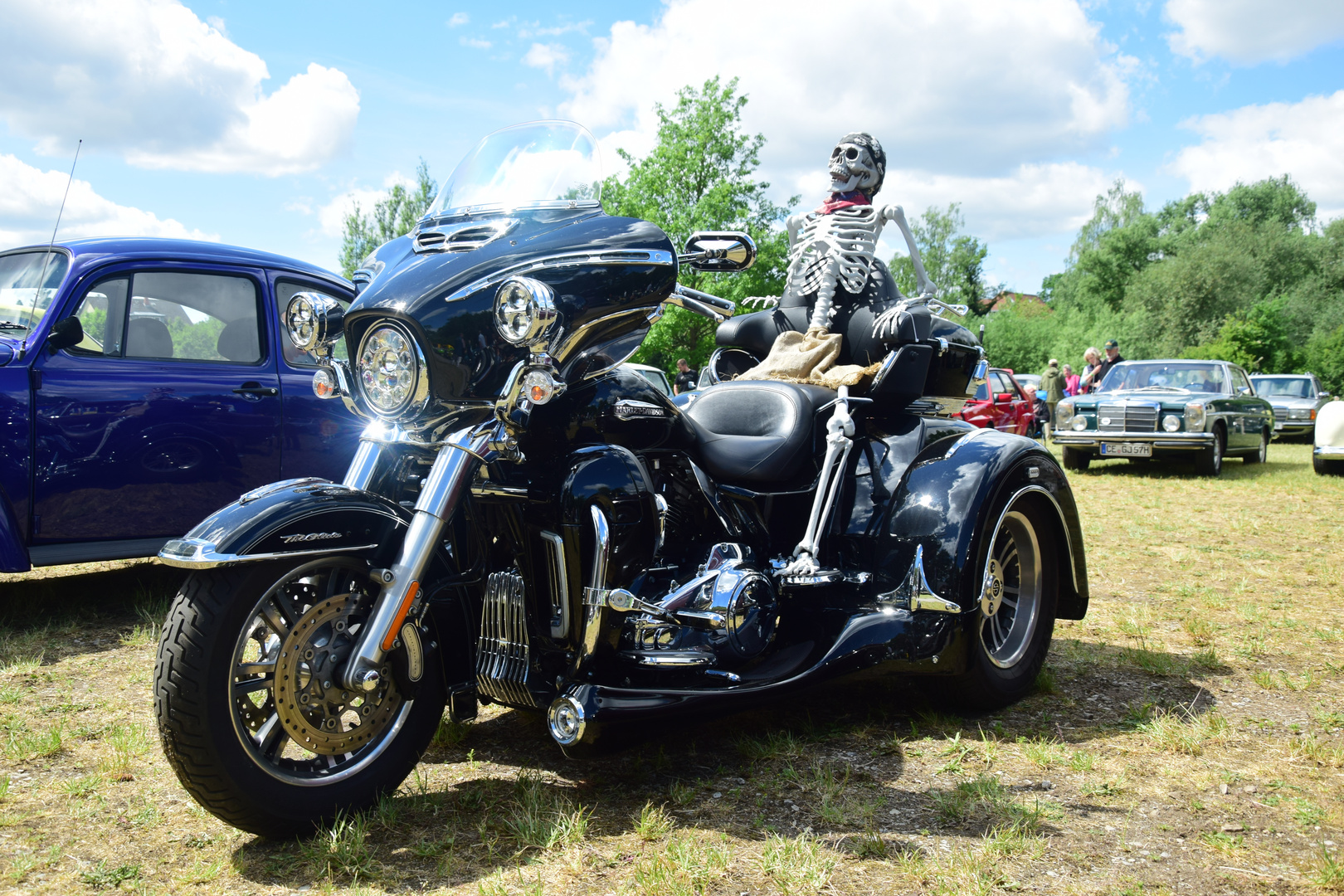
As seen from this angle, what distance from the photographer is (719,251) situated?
3.20 m

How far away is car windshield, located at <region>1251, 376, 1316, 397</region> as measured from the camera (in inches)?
1000

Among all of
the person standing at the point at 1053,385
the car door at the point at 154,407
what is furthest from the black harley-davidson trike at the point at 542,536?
the person standing at the point at 1053,385

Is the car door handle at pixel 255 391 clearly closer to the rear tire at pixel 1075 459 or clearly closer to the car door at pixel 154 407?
the car door at pixel 154 407

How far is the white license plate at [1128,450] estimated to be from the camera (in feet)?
45.4

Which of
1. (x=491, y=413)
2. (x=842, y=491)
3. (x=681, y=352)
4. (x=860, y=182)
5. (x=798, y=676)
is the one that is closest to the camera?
(x=491, y=413)

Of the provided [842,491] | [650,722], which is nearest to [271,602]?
[650,722]

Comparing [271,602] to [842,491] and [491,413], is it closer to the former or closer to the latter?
[491,413]

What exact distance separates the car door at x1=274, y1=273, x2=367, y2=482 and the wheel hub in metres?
3.71

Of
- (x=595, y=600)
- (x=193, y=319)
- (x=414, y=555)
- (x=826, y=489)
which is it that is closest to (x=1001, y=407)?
(x=193, y=319)

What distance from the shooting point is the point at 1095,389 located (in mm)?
15461

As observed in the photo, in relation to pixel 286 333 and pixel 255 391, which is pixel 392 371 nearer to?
pixel 255 391

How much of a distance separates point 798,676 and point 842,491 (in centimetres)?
86

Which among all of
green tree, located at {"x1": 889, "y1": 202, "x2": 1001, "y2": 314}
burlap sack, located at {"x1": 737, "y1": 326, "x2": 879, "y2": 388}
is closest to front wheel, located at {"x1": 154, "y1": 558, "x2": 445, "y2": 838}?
burlap sack, located at {"x1": 737, "y1": 326, "x2": 879, "y2": 388}

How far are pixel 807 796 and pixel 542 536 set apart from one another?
116cm
